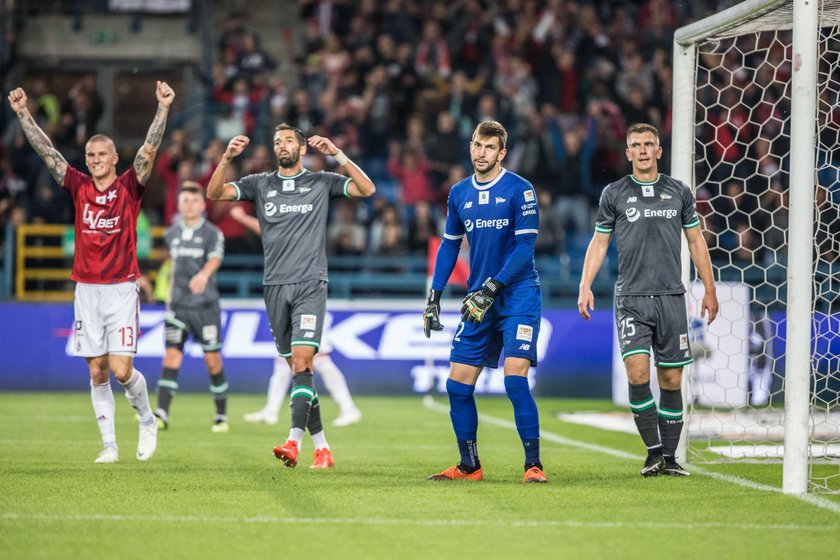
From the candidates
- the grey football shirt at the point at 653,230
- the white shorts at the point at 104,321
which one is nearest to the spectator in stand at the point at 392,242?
the white shorts at the point at 104,321

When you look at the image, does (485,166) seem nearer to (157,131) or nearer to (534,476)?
(534,476)

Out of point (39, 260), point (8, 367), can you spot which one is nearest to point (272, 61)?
point (39, 260)

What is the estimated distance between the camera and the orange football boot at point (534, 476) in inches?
313

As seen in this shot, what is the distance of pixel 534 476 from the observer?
798 centimetres

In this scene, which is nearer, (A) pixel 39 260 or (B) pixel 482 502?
(B) pixel 482 502

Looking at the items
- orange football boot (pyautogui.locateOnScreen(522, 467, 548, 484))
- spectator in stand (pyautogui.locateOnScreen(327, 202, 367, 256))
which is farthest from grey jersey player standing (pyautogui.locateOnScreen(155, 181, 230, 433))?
spectator in stand (pyautogui.locateOnScreen(327, 202, 367, 256))

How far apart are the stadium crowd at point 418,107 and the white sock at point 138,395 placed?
9591 mm

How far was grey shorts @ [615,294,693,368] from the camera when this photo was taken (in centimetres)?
840

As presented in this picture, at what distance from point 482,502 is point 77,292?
3740mm

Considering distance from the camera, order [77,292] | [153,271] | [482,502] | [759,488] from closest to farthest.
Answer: [482,502] → [759,488] → [77,292] → [153,271]

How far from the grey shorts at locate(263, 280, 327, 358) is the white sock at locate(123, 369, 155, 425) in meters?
1.17

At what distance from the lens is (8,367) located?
17.2 m

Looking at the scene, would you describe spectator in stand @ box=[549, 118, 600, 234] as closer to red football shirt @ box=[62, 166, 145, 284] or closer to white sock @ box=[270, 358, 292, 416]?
white sock @ box=[270, 358, 292, 416]

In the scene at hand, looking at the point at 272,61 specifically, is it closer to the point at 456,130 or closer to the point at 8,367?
the point at 456,130
